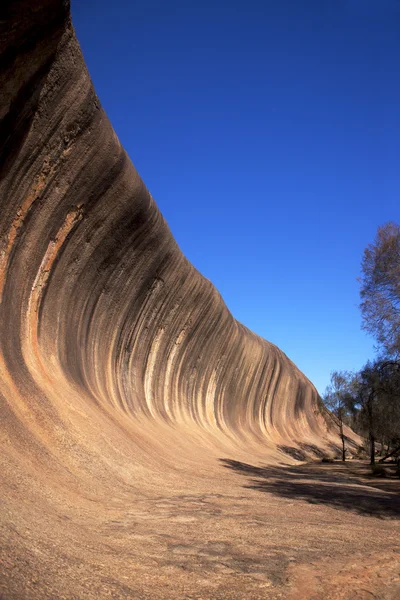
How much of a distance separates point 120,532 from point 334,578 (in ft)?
8.38

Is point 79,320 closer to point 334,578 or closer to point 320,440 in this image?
point 334,578

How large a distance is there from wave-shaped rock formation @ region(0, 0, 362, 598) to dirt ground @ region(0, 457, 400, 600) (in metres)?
0.04

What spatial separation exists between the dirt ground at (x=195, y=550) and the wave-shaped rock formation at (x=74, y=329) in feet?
0.14

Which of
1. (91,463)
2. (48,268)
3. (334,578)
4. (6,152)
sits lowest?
(91,463)

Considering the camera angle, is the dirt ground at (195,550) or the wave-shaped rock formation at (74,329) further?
the wave-shaped rock formation at (74,329)

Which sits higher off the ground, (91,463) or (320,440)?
(320,440)

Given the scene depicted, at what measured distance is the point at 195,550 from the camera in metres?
5.26

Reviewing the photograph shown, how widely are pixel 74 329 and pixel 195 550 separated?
812 centimetres

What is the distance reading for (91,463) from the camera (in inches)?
352

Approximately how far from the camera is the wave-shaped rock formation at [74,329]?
530 centimetres

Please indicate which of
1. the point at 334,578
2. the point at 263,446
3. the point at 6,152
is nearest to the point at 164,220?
the point at 6,152

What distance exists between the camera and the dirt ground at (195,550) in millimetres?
3820

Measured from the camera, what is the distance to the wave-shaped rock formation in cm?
530

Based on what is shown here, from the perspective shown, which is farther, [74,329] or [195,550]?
[74,329]
